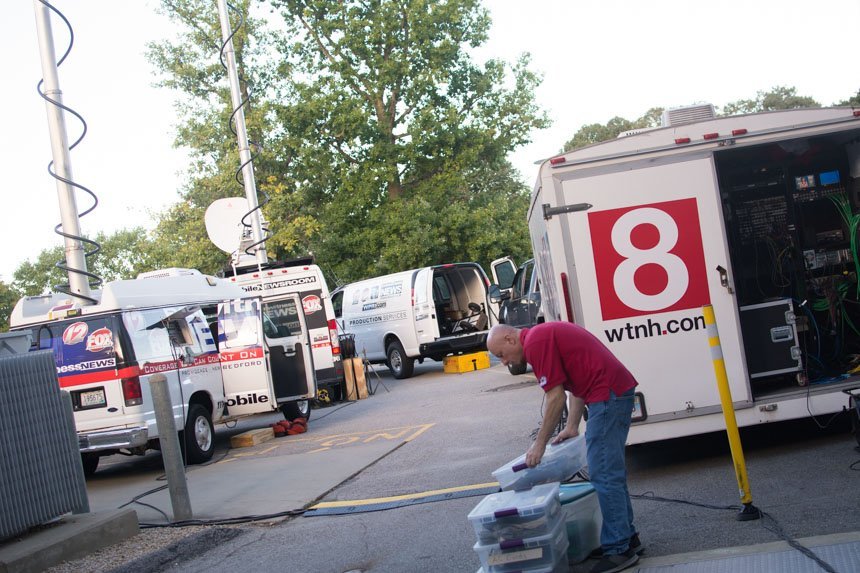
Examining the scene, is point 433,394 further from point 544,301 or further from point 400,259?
point 400,259

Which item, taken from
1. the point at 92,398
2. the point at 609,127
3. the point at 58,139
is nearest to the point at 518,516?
the point at 58,139

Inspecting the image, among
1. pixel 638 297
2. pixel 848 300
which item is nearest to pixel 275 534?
pixel 638 297

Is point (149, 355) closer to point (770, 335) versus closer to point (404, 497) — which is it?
point (404, 497)

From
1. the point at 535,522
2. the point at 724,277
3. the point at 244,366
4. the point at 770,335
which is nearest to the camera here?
the point at 535,522

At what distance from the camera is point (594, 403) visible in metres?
5.32

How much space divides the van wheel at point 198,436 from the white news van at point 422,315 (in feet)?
28.3

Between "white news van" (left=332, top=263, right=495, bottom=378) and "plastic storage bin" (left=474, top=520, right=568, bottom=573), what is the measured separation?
Answer: 1491cm

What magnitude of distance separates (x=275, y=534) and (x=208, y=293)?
614 cm

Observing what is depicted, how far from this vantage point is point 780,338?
802 centimetres

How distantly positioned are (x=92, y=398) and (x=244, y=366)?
2.64 metres

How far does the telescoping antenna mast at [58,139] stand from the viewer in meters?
8.80

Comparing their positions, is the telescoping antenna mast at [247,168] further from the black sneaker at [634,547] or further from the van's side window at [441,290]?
the black sneaker at [634,547]

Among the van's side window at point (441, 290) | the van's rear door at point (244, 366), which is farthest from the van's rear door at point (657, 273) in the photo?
the van's side window at point (441, 290)

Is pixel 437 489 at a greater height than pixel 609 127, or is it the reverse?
pixel 609 127
